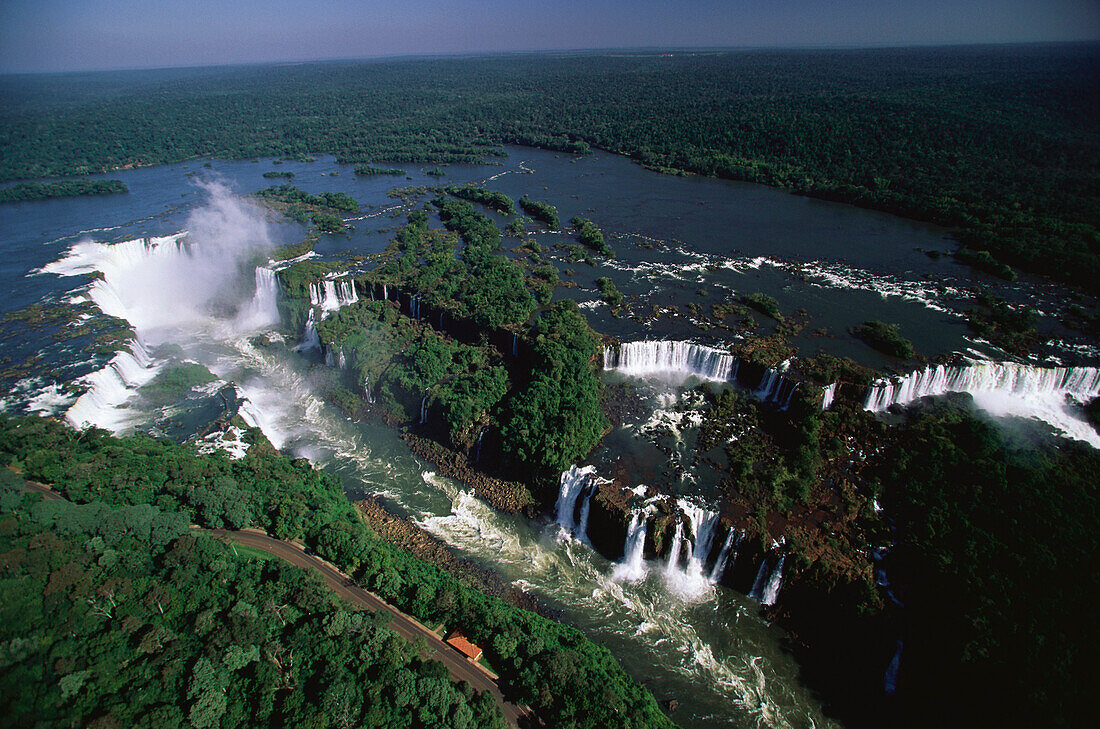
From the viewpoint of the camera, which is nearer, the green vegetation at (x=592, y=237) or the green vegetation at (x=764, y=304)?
the green vegetation at (x=764, y=304)

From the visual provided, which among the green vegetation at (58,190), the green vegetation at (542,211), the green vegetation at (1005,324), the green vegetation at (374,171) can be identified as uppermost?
the green vegetation at (58,190)

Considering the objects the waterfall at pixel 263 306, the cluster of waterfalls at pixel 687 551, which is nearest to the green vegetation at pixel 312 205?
the waterfall at pixel 263 306

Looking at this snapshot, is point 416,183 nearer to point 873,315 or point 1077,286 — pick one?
point 873,315

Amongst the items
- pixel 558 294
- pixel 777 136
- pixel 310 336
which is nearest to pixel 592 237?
pixel 558 294

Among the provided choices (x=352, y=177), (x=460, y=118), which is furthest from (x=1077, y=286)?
(x=460, y=118)

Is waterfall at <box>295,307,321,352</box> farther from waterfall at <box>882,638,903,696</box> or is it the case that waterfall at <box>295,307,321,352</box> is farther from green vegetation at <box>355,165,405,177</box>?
green vegetation at <box>355,165,405,177</box>

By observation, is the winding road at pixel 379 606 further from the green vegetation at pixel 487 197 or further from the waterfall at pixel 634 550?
the green vegetation at pixel 487 197
